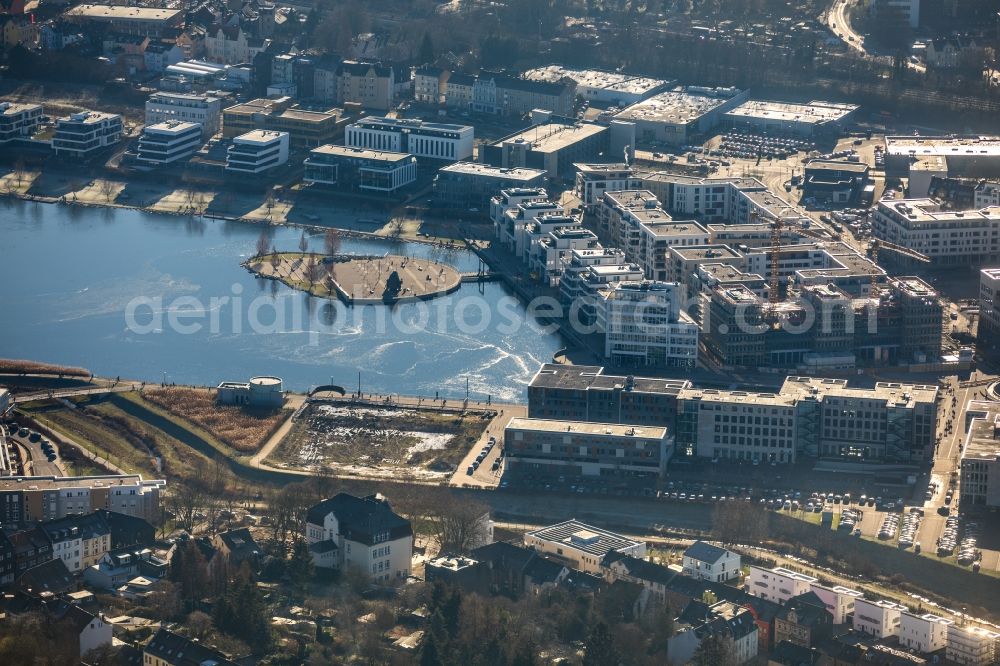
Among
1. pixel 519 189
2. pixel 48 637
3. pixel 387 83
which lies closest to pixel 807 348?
pixel 519 189

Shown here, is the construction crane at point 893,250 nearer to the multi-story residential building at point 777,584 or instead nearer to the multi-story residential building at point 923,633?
the multi-story residential building at point 777,584

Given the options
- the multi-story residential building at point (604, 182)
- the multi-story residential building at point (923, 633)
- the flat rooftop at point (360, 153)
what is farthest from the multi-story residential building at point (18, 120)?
the multi-story residential building at point (923, 633)

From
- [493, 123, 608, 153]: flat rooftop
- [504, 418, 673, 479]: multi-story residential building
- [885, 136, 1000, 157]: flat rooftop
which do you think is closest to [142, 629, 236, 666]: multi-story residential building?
[504, 418, 673, 479]: multi-story residential building

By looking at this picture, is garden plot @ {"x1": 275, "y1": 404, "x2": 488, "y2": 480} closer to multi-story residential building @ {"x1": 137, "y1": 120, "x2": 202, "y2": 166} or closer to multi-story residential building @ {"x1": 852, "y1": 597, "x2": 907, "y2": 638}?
multi-story residential building @ {"x1": 852, "y1": 597, "x2": 907, "y2": 638}

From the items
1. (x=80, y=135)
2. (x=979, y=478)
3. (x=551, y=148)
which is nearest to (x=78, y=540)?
(x=979, y=478)

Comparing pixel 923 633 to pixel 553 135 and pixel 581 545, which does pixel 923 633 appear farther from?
pixel 553 135

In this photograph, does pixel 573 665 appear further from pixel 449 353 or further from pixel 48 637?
pixel 449 353
